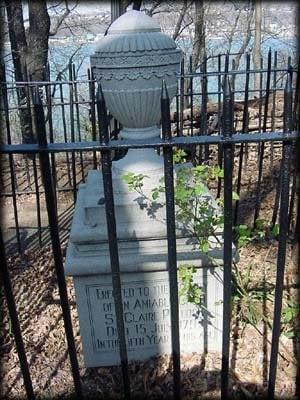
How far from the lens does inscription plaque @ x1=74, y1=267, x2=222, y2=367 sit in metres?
2.62

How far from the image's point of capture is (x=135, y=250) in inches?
102

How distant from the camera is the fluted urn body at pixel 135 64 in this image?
2.60m

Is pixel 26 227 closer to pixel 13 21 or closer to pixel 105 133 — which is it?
pixel 105 133

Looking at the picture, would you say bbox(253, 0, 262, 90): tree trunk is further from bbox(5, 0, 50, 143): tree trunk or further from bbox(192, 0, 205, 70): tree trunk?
bbox(5, 0, 50, 143): tree trunk

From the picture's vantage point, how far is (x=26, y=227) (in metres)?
5.39

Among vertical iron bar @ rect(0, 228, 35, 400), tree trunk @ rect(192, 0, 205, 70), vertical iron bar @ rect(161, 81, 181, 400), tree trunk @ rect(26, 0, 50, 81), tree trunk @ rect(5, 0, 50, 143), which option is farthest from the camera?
tree trunk @ rect(192, 0, 205, 70)

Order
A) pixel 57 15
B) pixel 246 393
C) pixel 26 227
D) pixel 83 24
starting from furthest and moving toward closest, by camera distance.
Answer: pixel 83 24
pixel 57 15
pixel 26 227
pixel 246 393

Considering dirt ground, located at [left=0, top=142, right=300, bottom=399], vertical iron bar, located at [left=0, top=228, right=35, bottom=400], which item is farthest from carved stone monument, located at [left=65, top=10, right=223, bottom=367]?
vertical iron bar, located at [left=0, top=228, right=35, bottom=400]

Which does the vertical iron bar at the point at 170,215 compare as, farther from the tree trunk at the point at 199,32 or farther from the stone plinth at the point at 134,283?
the tree trunk at the point at 199,32

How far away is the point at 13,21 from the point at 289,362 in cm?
843

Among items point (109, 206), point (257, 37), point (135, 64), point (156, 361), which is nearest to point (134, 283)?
point (156, 361)

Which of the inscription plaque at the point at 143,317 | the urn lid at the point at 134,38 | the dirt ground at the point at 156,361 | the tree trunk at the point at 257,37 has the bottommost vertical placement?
the dirt ground at the point at 156,361

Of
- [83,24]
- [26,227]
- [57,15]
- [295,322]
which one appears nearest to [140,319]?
[295,322]

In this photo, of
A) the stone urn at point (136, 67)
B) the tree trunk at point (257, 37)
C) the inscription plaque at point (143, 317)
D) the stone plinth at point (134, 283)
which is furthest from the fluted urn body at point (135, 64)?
the tree trunk at point (257, 37)
